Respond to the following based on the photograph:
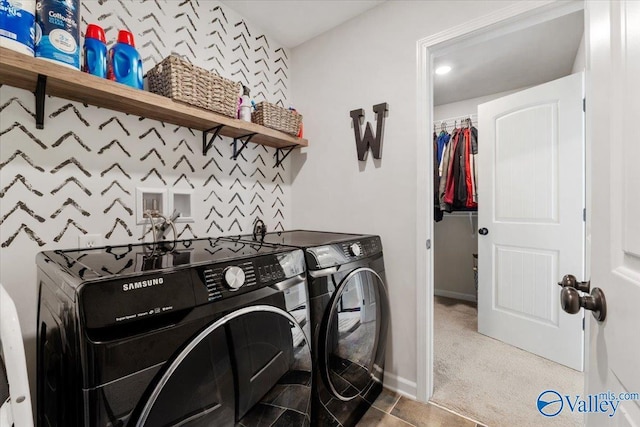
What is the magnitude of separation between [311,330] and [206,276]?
21.6 inches

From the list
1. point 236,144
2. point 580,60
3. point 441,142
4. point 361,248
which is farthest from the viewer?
point 441,142

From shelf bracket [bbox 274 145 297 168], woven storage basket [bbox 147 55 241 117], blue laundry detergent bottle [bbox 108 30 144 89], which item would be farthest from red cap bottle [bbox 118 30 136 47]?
shelf bracket [bbox 274 145 297 168]

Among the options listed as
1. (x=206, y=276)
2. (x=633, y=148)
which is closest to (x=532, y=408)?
(x=633, y=148)

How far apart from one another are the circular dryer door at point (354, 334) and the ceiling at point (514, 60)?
5.37 feet

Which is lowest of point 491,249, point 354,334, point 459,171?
point 354,334

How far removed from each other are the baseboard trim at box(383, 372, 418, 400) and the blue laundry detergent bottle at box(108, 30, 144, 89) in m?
2.07

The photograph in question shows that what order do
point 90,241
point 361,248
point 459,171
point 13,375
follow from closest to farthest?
point 13,375
point 90,241
point 361,248
point 459,171

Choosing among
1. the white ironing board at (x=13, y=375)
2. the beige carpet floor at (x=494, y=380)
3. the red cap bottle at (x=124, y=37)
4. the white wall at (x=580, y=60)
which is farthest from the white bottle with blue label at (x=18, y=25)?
the white wall at (x=580, y=60)

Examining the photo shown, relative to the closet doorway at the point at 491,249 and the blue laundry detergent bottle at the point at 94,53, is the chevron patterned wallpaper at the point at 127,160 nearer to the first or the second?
the blue laundry detergent bottle at the point at 94,53

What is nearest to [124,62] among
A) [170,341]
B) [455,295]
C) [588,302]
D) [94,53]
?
[94,53]

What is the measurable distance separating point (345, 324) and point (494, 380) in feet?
4.15

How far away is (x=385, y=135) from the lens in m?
1.77

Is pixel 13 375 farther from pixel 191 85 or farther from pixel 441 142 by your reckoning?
pixel 441 142

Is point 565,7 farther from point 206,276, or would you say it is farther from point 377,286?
point 206,276
